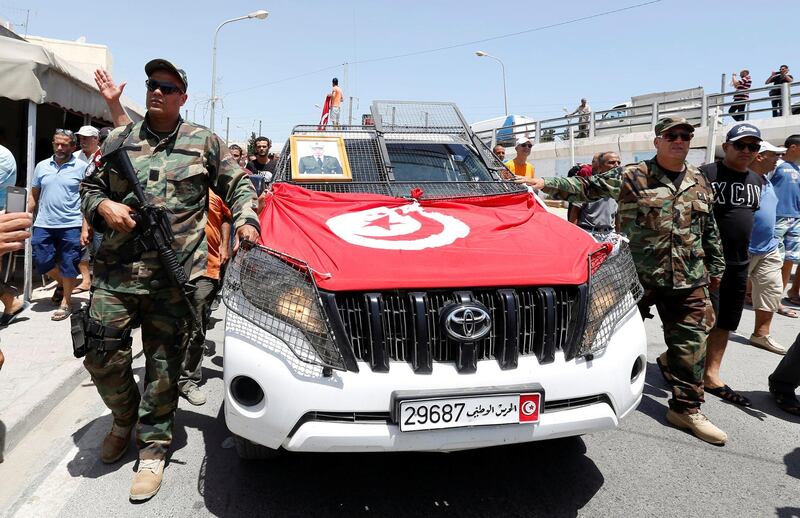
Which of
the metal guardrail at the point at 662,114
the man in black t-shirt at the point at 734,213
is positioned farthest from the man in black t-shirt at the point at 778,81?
the man in black t-shirt at the point at 734,213

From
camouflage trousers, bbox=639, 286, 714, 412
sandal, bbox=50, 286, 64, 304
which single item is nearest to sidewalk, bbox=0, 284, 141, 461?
sandal, bbox=50, 286, 64, 304

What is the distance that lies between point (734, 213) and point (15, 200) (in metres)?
4.37

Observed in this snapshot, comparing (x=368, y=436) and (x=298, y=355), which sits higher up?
(x=298, y=355)

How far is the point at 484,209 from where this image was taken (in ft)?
11.6

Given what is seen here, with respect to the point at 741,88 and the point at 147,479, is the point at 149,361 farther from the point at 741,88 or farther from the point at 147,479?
the point at 741,88

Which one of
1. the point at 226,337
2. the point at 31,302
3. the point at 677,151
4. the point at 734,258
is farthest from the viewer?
the point at 31,302

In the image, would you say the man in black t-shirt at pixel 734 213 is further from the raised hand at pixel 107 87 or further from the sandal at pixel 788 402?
the raised hand at pixel 107 87

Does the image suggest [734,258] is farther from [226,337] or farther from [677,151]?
[226,337]

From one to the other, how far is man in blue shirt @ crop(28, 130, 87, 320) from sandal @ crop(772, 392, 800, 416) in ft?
21.5

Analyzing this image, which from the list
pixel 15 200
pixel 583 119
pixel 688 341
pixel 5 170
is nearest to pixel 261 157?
pixel 5 170

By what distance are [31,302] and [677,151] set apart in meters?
6.88

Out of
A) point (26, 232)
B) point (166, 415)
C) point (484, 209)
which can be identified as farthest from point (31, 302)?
point (484, 209)

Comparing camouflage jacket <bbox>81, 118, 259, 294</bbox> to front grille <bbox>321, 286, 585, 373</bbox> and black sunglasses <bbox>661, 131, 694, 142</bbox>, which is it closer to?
front grille <bbox>321, 286, 585, 373</bbox>

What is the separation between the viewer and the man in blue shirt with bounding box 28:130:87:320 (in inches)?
232
